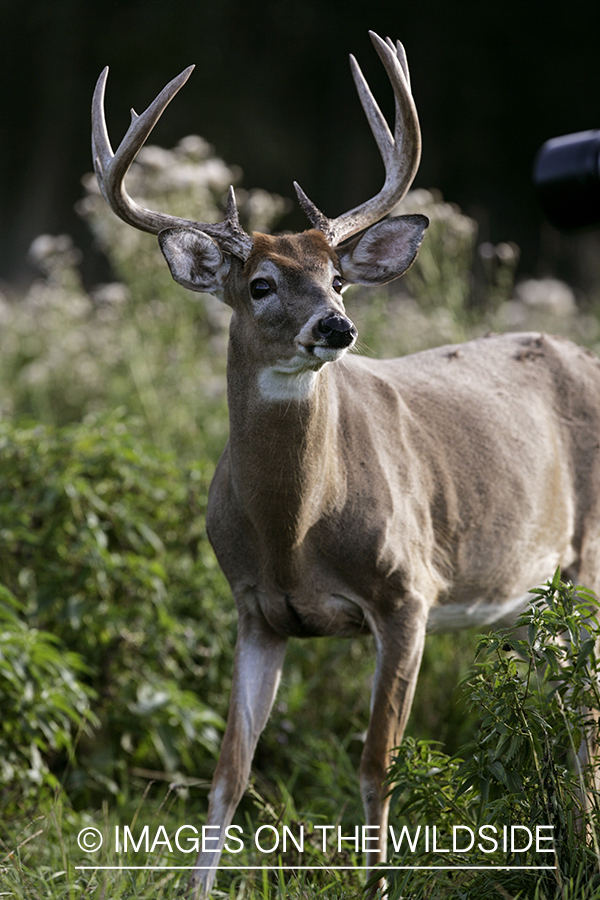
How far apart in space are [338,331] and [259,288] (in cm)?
38

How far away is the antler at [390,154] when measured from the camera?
3195 millimetres

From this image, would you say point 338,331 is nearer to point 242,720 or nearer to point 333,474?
point 333,474

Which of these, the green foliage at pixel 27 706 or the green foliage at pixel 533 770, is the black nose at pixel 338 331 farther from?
the green foliage at pixel 27 706

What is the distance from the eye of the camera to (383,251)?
3.28m

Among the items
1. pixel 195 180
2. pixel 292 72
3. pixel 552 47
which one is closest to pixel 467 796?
pixel 195 180

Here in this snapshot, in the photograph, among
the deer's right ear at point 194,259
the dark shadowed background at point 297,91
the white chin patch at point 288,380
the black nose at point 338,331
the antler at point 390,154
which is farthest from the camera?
the dark shadowed background at point 297,91

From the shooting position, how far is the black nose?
2707 mm

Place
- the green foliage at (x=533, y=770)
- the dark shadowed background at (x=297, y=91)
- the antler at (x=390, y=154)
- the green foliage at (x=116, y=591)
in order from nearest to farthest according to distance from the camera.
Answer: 1. the green foliage at (x=533, y=770)
2. the antler at (x=390, y=154)
3. the green foliage at (x=116, y=591)
4. the dark shadowed background at (x=297, y=91)

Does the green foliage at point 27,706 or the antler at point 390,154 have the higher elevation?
the antler at point 390,154

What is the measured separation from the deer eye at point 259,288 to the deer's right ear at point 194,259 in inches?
7.5

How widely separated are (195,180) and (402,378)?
238 centimetres

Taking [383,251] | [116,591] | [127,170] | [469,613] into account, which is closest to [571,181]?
[383,251]

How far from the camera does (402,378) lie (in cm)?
377

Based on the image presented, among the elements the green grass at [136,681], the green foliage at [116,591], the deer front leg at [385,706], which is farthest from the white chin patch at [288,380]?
the green foliage at [116,591]
